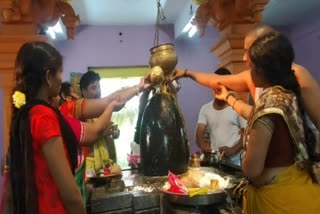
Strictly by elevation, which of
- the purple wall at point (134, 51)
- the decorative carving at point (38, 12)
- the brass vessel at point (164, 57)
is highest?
the purple wall at point (134, 51)

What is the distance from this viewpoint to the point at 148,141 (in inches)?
60.4

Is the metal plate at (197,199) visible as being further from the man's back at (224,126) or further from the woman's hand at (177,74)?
the man's back at (224,126)

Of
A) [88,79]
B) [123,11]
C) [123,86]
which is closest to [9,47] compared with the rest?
[88,79]

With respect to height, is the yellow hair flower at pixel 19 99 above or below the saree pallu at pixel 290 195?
above

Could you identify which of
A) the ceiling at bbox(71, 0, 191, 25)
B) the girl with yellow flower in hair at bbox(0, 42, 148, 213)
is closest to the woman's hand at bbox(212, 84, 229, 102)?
the girl with yellow flower in hair at bbox(0, 42, 148, 213)

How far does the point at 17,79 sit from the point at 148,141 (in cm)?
70

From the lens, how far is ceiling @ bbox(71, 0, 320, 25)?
10.4 ft

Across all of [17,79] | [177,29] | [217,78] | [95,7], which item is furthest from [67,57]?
[17,79]

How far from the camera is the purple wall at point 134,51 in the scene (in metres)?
3.87

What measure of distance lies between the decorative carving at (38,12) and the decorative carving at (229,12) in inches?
32.1

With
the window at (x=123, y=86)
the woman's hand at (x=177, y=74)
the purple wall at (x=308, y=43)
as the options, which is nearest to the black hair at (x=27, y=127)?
the woman's hand at (x=177, y=74)

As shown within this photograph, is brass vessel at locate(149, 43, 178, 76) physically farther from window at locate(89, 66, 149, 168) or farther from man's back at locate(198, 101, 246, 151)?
window at locate(89, 66, 149, 168)

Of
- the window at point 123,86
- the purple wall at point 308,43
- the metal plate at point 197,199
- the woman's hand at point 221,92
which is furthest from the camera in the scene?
the window at point 123,86

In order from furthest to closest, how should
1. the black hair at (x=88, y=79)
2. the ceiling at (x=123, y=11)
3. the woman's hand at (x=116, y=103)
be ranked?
the ceiling at (x=123, y=11) < the black hair at (x=88, y=79) < the woman's hand at (x=116, y=103)
